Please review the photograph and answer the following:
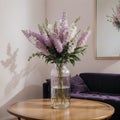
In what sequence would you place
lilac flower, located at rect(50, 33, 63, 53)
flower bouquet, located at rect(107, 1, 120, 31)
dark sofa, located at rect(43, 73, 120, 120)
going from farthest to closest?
flower bouquet, located at rect(107, 1, 120, 31)
dark sofa, located at rect(43, 73, 120, 120)
lilac flower, located at rect(50, 33, 63, 53)

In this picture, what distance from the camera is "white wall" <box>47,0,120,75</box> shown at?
381cm

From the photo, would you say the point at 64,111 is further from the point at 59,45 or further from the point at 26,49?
the point at 26,49

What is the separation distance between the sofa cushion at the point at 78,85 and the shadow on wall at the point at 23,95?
704 mm

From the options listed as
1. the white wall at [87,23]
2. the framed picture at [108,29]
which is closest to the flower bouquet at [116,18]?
the framed picture at [108,29]

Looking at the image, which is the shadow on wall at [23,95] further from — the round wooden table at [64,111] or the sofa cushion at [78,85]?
the round wooden table at [64,111]

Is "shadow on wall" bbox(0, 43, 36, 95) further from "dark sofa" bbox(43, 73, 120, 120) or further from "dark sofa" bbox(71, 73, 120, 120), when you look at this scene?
"dark sofa" bbox(71, 73, 120, 120)

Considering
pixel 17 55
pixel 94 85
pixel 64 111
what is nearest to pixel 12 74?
pixel 17 55

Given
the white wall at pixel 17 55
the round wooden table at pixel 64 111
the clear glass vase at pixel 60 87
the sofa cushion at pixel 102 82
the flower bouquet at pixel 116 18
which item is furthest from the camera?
the flower bouquet at pixel 116 18

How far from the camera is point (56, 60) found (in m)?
2.12

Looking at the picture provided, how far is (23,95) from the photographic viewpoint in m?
3.64

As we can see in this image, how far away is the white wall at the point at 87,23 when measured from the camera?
3810 millimetres

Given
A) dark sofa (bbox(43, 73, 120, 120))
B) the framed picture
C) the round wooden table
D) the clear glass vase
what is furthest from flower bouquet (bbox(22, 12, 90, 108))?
the framed picture

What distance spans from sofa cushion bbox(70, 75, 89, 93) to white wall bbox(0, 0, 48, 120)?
2.32 feet

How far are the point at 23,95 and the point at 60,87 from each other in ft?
5.24
